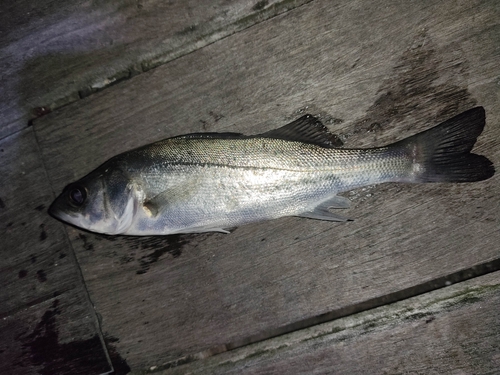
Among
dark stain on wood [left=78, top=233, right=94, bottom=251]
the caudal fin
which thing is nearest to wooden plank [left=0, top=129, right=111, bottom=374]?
dark stain on wood [left=78, top=233, right=94, bottom=251]

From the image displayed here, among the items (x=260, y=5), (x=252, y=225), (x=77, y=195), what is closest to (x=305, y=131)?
(x=252, y=225)

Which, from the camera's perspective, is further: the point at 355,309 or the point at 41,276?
the point at 41,276

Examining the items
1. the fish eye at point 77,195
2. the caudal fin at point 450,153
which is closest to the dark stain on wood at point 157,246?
the fish eye at point 77,195

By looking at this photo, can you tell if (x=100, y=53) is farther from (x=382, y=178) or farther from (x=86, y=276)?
(x=382, y=178)

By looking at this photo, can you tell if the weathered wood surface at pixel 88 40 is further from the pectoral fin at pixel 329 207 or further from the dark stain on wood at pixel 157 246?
the pectoral fin at pixel 329 207

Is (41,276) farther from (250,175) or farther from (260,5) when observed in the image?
(260,5)

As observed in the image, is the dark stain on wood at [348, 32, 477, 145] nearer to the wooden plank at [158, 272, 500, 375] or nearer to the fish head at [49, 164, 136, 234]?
the wooden plank at [158, 272, 500, 375]
